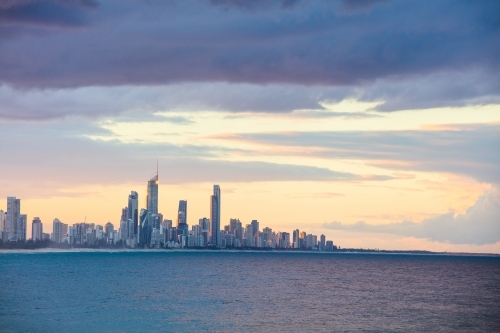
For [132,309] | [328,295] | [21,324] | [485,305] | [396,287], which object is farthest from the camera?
[396,287]

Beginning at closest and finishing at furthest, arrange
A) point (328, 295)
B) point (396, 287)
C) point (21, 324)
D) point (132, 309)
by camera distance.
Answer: point (21, 324)
point (132, 309)
point (328, 295)
point (396, 287)

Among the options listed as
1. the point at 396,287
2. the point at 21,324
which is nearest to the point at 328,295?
the point at 396,287

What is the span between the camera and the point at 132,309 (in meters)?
91.2

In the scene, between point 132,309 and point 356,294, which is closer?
point 132,309

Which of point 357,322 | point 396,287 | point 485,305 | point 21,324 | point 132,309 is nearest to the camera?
point 21,324

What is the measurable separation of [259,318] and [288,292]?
1482 inches

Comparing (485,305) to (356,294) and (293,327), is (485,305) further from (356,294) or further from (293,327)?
(293,327)

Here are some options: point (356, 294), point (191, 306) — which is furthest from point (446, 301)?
point (191, 306)

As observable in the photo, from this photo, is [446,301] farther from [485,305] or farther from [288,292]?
[288,292]

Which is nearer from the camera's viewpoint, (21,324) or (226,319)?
(21,324)

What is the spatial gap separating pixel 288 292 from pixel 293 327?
44.2 meters

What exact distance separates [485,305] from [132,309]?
52.3m

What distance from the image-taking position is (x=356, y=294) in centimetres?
11894

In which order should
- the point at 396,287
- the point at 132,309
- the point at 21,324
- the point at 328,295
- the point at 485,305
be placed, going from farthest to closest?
1. the point at 396,287
2. the point at 328,295
3. the point at 485,305
4. the point at 132,309
5. the point at 21,324
